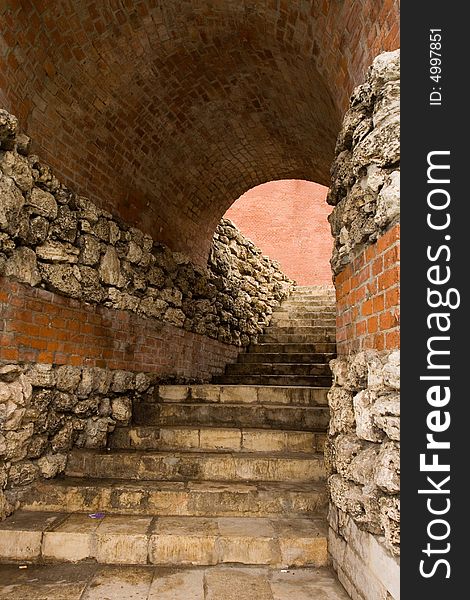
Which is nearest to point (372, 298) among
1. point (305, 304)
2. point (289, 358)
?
point (289, 358)

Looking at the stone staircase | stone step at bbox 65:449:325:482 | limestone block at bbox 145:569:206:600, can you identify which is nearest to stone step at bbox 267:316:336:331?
the stone staircase

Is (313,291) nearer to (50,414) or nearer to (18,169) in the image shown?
(50,414)

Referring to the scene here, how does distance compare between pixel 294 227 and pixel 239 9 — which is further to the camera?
pixel 294 227

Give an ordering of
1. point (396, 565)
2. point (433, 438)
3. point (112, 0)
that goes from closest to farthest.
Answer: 1. point (433, 438)
2. point (396, 565)
3. point (112, 0)

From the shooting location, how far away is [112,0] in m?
3.37

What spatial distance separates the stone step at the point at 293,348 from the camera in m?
7.31

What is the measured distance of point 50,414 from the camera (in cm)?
356

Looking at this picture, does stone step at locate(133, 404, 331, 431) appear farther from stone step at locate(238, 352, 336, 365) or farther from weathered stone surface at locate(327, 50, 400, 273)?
stone step at locate(238, 352, 336, 365)

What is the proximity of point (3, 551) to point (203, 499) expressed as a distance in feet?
4.04

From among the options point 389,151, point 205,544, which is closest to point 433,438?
point 389,151

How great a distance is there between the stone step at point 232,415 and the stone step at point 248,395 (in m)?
0.21

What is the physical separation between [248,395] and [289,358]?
2.37 meters

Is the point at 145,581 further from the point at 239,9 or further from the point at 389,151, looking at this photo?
the point at 239,9

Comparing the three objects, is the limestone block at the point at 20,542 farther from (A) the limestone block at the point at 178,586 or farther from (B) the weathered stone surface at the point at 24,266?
(B) the weathered stone surface at the point at 24,266
